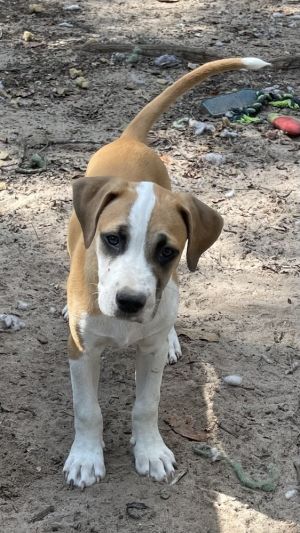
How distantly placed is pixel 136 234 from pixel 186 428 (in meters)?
1.36

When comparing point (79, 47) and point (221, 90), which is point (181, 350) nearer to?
point (221, 90)

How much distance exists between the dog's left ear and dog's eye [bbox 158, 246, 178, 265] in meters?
0.19

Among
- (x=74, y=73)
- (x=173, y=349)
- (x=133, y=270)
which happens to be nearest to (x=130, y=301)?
Result: (x=133, y=270)

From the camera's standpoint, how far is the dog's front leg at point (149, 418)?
3.47 metres

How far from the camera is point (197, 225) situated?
316 centimetres

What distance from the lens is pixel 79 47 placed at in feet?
25.5

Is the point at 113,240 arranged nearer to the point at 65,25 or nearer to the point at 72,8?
the point at 65,25

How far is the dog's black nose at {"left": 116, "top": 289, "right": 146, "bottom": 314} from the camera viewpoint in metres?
2.82

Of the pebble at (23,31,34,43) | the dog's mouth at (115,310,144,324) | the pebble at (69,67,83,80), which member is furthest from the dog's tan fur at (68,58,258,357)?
the pebble at (23,31,34,43)

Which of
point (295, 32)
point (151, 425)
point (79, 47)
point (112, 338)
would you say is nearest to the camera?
point (112, 338)

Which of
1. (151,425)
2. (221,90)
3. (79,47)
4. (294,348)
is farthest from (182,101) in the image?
(151,425)

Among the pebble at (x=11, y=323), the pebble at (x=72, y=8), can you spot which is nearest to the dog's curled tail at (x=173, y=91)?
the pebble at (x=11, y=323)

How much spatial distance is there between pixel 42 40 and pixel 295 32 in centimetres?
284

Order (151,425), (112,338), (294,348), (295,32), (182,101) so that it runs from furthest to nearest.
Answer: (295,32) < (182,101) < (294,348) < (151,425) < (112,338)
